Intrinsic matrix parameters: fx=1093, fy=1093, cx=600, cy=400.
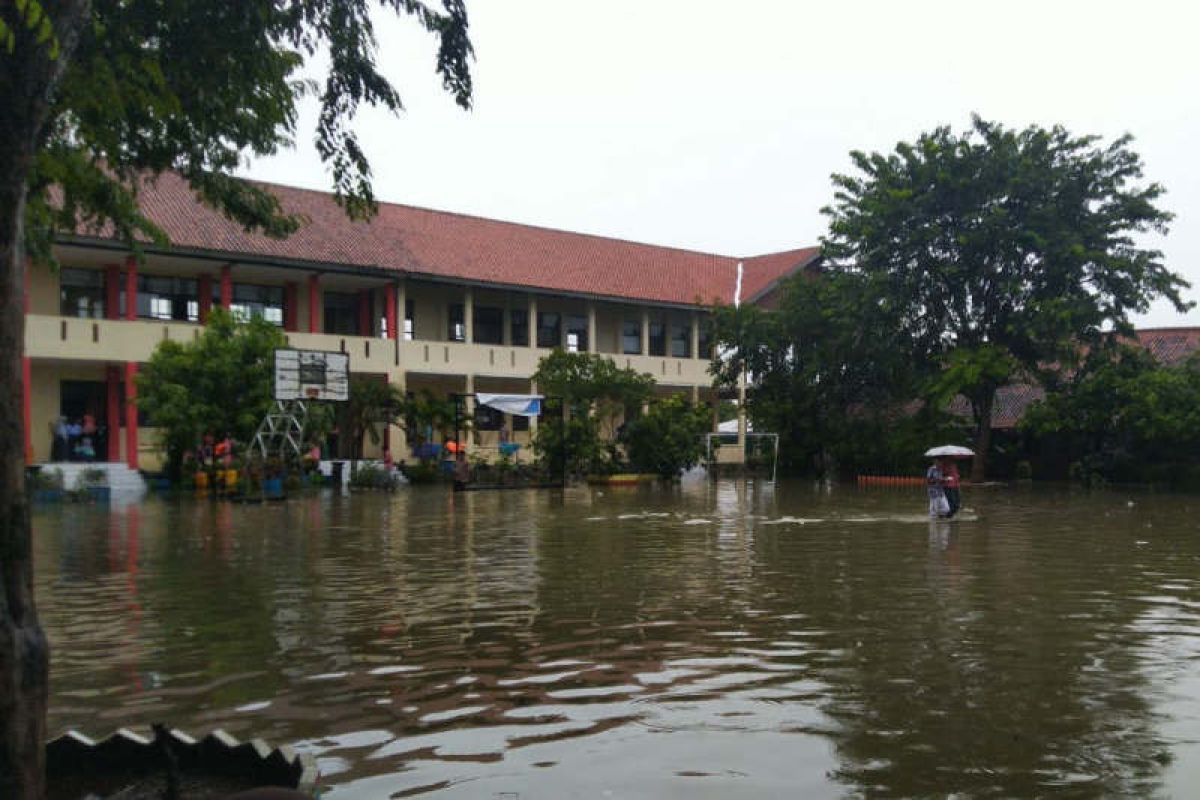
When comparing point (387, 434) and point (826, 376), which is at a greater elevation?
point (826, 376)

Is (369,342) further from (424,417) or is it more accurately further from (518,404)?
(518,404)

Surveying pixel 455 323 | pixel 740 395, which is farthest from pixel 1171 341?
pixel 455 323

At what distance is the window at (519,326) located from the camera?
44.8 meters

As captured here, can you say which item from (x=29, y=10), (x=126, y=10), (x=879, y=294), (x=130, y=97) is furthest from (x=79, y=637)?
(x=879, y=294)

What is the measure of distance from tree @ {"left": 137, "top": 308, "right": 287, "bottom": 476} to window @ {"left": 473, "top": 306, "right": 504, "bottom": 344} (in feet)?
45.6

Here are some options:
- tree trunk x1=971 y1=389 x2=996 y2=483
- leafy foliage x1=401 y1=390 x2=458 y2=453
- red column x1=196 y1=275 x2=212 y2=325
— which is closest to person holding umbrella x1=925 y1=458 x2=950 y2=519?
tree trunk x1=971 y1=389 x2=996 y2=483

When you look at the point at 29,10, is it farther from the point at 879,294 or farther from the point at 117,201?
the point at 879,294

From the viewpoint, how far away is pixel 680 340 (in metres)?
50.4

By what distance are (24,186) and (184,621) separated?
6.32 m

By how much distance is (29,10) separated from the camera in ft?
11.8

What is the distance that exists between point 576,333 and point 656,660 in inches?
1540

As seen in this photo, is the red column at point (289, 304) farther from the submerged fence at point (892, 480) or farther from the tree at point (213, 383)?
the submerged fence at point (892, 480)

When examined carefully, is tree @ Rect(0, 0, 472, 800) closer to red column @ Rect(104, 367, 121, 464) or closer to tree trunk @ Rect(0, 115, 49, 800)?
tree trunk @ Rect(0, 115, 49, 800)

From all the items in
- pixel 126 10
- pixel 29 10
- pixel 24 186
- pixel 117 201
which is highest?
pixel 126 10
